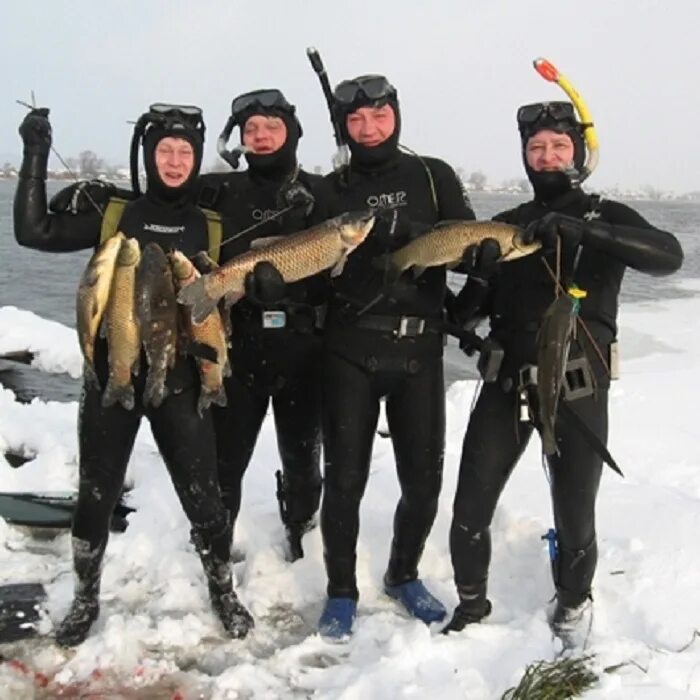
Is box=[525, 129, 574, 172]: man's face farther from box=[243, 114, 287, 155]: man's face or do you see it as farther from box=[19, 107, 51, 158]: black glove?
box=[19, 107, 51, 158]: black glove

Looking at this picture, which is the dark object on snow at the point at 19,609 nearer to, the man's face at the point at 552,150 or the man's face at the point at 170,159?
the man's face at the point at 170,159

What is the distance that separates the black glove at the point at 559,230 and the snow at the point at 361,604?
6.24 ft

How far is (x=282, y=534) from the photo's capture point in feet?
17.6

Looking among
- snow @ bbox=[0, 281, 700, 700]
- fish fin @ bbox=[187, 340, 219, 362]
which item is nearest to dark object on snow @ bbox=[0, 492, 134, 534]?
snow @ bbox=[0, 281, 700, 700]

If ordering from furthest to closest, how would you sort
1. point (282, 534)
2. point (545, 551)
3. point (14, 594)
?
point (282, 534)
point (545, 551)
point (14, 594)

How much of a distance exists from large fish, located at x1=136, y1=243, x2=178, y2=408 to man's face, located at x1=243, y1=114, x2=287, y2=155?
39.5 inches

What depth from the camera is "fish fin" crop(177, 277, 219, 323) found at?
3.70 meters

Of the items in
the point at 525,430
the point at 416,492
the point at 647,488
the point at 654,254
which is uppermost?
the point at 654,254

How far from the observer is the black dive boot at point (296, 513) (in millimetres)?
5129

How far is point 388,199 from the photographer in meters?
4.23

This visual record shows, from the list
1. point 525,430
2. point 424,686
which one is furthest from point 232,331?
point 424,686

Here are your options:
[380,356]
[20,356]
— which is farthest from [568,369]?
[20,356]

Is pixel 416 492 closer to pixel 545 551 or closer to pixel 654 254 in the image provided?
pixel 545 551

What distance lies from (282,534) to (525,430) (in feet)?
6.80
